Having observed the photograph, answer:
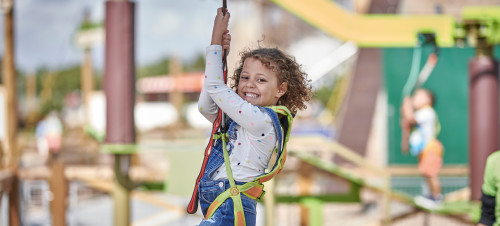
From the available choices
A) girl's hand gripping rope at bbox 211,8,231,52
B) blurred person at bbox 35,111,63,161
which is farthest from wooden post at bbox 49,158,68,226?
blurred person at bbox 35,111,63,161

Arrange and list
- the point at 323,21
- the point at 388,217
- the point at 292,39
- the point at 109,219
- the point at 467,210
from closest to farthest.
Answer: the point at 467,210
the point at 388,217
the point at 323,21
the point at 109,219
the point at 292,39

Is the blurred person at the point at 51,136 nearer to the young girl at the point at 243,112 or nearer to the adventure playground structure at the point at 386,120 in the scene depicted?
the adventure playground structure at the point at 386,120

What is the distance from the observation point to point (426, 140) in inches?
270

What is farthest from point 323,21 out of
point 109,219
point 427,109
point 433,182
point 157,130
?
point 157,130

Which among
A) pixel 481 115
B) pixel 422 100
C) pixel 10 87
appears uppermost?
pixel 10 87

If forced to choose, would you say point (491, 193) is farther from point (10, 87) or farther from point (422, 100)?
point (10, 87)

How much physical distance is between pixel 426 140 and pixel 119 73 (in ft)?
11.9

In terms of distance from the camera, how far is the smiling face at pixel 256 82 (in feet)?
7.01

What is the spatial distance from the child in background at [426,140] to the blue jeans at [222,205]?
4586 millimetres

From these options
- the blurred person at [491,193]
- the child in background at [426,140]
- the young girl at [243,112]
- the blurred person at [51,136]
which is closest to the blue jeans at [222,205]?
the young girl at [243,112]

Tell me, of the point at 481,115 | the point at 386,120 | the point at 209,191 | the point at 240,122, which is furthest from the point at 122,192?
the point at 386,120

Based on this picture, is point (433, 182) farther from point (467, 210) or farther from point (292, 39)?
point (292, 39)

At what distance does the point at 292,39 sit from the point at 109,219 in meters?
28.5

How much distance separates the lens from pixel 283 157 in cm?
222
